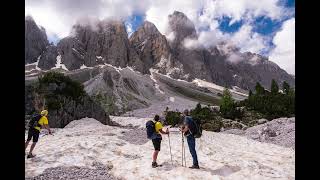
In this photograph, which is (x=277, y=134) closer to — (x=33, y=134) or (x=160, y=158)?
(x=160, y=158)

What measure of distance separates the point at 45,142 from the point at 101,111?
19.2 m

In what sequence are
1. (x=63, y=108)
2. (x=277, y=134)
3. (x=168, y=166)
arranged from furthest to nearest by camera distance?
1. (x=63, y=108)
2. (x=277, y=134)
3. (x=168, y=166)

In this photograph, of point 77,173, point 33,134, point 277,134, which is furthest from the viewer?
point 277,134

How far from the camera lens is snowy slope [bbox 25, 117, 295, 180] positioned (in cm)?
1495

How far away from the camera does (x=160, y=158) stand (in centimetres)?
1781

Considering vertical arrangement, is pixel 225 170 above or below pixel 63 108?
below

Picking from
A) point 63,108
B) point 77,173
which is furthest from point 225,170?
point 63,108

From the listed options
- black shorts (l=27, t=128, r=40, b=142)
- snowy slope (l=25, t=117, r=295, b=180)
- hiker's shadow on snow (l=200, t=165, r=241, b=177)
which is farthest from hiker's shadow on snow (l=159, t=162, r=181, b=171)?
black shorts (l=27, t=128, r=40, b=142)

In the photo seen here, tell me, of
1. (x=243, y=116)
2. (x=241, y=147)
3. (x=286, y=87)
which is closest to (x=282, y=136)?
(x=241, y=147)

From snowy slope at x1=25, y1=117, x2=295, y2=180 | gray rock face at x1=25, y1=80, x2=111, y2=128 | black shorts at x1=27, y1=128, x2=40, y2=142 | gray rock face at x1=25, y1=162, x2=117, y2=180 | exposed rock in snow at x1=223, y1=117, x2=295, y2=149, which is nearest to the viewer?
gray rock face at x1=25, y1=162, x2=117, y2=180

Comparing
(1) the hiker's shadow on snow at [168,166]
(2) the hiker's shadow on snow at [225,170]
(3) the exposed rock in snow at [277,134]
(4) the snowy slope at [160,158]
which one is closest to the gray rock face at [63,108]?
(4) the snowy slope at [160,158]

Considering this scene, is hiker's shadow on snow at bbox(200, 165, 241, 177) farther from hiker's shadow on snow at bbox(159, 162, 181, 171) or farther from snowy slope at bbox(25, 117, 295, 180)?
hiker's shadow on snow at bbox(159, 162, 181, 171)

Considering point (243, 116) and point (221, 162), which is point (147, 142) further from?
point (243, 116)

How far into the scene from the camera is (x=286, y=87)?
122m
